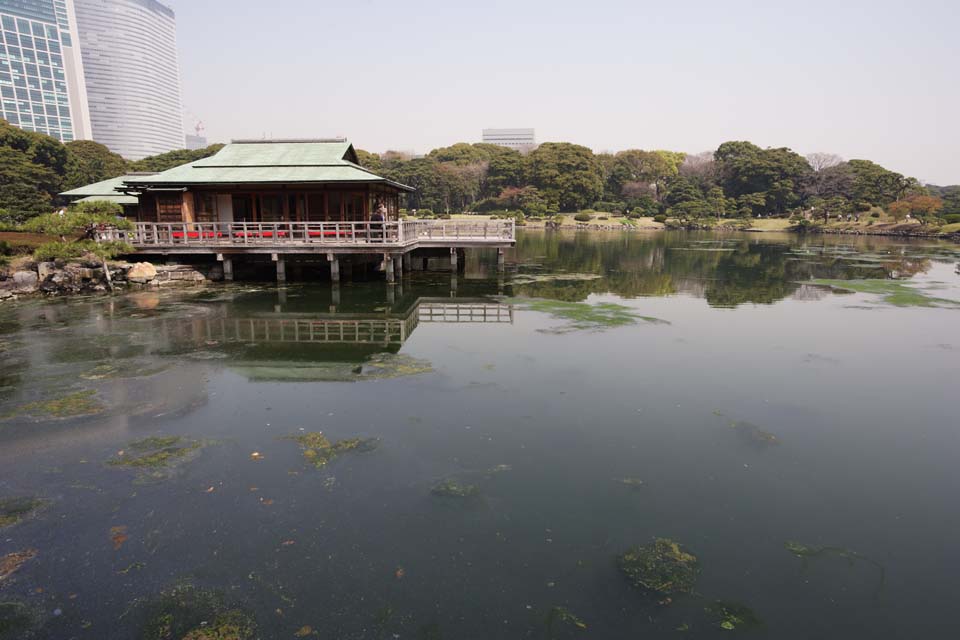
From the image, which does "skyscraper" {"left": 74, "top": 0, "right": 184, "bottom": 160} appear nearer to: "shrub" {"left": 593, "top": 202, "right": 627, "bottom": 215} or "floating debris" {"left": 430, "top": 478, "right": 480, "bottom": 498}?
"shrub" {"left": 593, "top": 202, "right": 627, "bottom": 215}

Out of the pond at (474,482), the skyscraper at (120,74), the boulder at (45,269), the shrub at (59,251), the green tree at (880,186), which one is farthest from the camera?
the skyscraper at (120,74)

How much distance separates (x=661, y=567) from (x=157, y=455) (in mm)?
7523

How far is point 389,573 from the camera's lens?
5.96 meters

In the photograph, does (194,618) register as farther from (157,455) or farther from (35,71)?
(35,71)

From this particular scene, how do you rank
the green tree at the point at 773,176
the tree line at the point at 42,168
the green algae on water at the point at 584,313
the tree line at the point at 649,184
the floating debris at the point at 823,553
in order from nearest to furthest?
the floating debris at the point at 823,553, the green algae on water at the point at 584,313, the tree line at the point at 42,168, the tree line at the point at 649,184, the green tree at the point at 773,176

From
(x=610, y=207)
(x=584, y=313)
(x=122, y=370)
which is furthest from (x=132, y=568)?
(x=610, y=207)

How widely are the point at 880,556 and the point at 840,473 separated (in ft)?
6.98

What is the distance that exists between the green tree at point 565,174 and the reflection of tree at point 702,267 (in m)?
38.4

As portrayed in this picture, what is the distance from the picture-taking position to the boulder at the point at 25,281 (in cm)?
2109

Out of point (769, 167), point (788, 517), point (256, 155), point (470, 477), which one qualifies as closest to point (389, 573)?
point (470, 477)

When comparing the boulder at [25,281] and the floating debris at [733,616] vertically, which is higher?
the boulder at [25,281]

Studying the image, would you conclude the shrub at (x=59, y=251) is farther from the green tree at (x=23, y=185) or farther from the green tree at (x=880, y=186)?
the green tree at (x=880, y=186)

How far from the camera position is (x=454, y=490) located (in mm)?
7656

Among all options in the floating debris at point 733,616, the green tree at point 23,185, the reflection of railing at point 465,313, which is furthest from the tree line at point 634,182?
the floating debris at point 733,616
